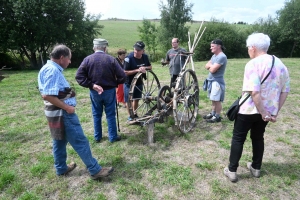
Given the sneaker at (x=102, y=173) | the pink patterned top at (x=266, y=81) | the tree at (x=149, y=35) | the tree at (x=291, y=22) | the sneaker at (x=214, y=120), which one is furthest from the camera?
the tree at (x=149, y=35)

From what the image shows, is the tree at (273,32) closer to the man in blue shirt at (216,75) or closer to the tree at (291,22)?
the tree at (291,22)

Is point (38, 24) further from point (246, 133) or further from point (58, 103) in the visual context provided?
point (246, 133)

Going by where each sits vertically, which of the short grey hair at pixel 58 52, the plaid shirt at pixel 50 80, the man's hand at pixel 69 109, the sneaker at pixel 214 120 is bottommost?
the sneaker at pixel 214 120

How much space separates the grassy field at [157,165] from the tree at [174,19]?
22.0 metres

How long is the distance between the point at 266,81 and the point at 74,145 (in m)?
2.52

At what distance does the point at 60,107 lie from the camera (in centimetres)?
252

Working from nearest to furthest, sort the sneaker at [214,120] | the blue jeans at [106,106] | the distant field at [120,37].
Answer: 1. the blue jeans at [106,106]
2. the sneaker at [214,120]
3. the distant field at [120,37]

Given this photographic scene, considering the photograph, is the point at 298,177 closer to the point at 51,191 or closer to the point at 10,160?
the point at 51,191

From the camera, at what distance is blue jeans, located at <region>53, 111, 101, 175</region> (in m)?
2.70

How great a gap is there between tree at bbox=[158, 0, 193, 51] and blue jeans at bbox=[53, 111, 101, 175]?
23949mm

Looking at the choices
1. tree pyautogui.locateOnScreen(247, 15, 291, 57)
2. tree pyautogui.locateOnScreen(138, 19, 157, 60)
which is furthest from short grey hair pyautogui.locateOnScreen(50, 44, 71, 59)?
tree pyautogui.locateOnScreen(247, 15, 291, 57)

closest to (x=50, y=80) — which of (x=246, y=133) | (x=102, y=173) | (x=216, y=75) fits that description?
(x=102, y=173)

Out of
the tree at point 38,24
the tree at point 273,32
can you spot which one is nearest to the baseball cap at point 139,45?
the tree at point 38,24

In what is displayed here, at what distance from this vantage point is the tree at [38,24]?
15.4 m
